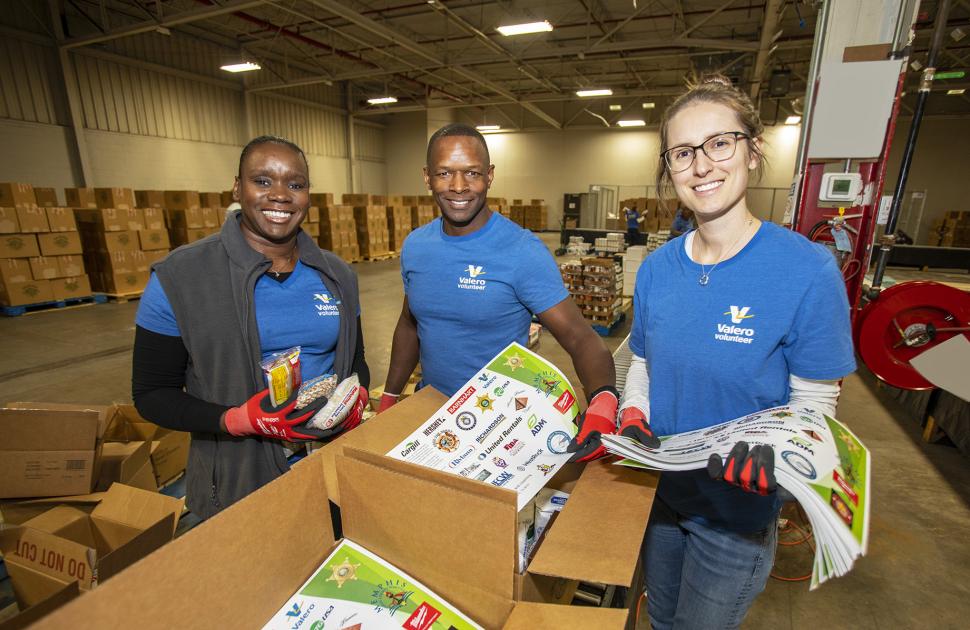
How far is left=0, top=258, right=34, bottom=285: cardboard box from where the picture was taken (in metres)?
5.98

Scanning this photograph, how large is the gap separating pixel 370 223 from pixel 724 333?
37.5ft

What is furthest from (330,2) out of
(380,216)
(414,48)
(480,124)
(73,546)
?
(480,124)

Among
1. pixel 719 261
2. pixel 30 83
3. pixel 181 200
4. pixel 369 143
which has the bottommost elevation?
pixel 719 261

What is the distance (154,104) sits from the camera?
35.1 ft

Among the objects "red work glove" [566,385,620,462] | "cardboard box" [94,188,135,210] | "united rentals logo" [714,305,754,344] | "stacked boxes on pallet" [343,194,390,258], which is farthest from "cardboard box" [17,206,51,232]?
"united rentals logo" [714,305,754,344]

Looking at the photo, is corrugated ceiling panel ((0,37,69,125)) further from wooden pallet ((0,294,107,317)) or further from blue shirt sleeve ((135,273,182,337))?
blue shirt sleeve ((135,273,182,337))

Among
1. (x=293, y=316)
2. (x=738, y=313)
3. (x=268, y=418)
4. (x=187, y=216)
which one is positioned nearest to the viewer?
(x=738, y=313)

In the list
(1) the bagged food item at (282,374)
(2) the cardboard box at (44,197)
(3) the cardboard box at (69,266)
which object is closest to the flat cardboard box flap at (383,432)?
(1) the bagged food item at (282,374)

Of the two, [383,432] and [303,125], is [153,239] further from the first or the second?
[303,125]

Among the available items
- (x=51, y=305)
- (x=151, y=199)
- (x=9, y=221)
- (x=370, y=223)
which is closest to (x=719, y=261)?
(x=9, y=221)

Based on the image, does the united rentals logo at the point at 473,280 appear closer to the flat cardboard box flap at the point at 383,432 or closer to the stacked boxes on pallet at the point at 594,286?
the flat cardboard box flap at the point at 383,432

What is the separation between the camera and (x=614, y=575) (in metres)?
0.71

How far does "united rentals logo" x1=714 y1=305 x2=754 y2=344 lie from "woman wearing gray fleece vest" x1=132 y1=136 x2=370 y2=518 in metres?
0.96

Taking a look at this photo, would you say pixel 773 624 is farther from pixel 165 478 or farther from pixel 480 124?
pixel 480 124
